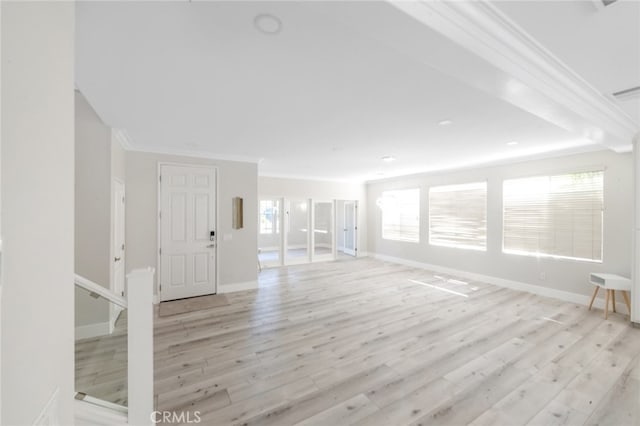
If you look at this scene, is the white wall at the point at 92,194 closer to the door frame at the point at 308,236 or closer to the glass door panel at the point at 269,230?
the glass door panel at the point at 269,230

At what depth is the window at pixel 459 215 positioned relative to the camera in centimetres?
585

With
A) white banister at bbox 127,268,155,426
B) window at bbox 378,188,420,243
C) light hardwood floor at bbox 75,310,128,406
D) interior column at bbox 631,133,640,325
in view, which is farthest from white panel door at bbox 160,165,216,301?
interior column at bbox 631,133,640,325

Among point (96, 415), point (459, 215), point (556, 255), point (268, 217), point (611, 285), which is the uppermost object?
point (459, 215)

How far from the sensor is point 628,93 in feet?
7.83

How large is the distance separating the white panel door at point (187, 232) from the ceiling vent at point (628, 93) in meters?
5.49

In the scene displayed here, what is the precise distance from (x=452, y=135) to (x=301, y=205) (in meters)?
5.09

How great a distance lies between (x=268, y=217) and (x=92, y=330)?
19.6 feet

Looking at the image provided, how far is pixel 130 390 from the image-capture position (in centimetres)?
179

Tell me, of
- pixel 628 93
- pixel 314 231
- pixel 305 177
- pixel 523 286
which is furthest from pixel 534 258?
pixel 305 177

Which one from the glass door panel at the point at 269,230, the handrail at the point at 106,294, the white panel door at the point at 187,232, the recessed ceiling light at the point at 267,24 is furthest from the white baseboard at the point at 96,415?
the glass door panel at the point at 269,230

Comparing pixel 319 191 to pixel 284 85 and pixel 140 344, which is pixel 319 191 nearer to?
pixel 284 85
